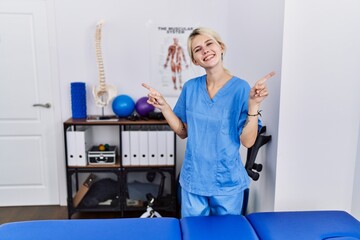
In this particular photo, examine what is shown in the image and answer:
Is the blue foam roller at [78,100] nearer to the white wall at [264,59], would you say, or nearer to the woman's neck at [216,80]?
the white wall at [264,59]

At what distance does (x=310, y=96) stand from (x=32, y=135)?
2.40 metres

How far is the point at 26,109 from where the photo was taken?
2.75m

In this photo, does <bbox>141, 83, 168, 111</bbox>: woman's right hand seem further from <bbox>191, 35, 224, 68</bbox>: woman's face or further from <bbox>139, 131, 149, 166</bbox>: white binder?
<bbox>139, 131, 149, 166</bbox>: white binder

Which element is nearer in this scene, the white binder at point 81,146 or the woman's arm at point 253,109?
the woman's arm at point 253,109

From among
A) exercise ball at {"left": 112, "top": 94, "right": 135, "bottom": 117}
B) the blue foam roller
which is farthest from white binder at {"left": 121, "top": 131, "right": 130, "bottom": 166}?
the blue foam roller

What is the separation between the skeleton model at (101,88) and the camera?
2520 mm

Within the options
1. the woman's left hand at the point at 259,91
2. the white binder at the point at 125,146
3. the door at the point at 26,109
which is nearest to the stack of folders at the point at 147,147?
the white binder at the point at 125,146

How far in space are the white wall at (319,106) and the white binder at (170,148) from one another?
105 centimetres

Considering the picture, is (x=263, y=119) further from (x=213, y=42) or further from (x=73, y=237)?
(x=73, y=237)

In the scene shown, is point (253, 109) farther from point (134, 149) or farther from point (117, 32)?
point (117, 32)

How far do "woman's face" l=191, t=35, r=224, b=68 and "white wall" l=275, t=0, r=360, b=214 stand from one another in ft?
1.65

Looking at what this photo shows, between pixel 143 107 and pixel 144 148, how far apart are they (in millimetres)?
364

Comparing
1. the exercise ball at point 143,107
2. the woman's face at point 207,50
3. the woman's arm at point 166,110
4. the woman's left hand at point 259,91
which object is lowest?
the exercise ball at point 143,107

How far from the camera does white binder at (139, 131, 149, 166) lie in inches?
98.7
